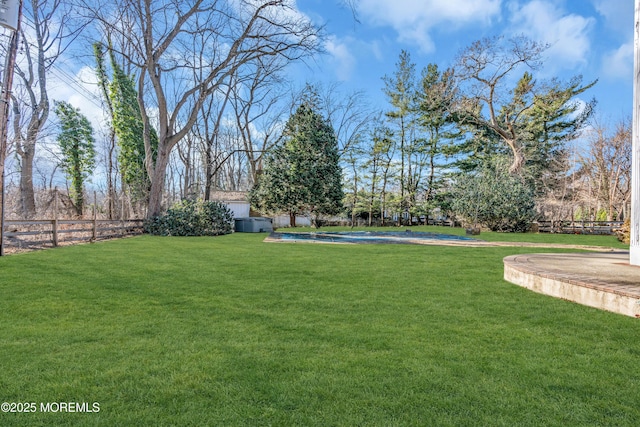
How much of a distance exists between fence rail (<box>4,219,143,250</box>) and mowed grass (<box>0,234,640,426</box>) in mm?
5132

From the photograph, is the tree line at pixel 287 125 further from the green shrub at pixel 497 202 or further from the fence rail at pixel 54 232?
the fence rail at pixel 54 232

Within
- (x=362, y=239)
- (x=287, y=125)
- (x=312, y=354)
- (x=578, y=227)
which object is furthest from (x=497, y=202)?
(x=312, y=354)

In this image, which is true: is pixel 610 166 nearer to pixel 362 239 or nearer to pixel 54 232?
pixel 362 239

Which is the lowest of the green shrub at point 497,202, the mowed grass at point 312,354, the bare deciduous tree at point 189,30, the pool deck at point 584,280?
the mowed grass at point 312,354

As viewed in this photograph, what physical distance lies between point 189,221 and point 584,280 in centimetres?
1407

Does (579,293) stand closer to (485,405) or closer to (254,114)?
(485,405)

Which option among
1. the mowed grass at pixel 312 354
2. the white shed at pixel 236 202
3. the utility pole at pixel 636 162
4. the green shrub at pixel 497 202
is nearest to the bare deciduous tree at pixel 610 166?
the green shrub at pixel 497 202

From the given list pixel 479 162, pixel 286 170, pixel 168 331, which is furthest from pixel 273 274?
pixel 479 162

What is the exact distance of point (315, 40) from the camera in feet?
49.3

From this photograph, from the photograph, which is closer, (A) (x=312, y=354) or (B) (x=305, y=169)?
(A) (x=312, y=354)

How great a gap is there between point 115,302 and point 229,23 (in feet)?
48.4

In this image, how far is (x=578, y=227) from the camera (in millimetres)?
20766

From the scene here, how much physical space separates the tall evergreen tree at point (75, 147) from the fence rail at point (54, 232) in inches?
247

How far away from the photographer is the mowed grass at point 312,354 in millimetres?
1785
